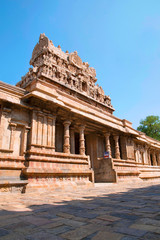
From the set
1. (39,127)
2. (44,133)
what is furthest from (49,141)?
(39,127)

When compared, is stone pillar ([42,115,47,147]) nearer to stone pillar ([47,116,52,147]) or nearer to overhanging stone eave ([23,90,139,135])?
stone pillar ([47,116,52,147])

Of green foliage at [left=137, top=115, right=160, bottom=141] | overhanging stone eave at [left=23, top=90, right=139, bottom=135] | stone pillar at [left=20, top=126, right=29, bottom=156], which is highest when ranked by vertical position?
green foliage at [left=137, top=115, right=160, bottom=141]

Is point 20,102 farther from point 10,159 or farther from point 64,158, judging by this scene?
point 64,158

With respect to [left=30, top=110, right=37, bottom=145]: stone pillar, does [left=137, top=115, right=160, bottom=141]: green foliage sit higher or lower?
higher

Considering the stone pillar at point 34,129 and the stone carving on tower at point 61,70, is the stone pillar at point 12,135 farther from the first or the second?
the stone carving on tower at point 61,70

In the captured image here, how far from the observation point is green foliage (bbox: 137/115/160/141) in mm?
42625

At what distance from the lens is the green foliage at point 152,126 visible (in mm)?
42625

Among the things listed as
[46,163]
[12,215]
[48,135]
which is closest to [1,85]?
[48,135]

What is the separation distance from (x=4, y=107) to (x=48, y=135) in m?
3.31

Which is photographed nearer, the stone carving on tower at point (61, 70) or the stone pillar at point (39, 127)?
the stone pillar at point (39, 127)

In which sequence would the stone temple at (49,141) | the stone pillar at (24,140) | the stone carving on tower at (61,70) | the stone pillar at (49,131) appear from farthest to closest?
the stone carving on tower at (61,70) → the stone pillar at (49,131) → the stone pillar at (24,140) → the stone temple at (49,141)

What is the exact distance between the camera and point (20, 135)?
35.2ft

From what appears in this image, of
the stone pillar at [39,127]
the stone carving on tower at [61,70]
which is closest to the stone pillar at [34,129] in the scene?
the stone pillar at [39,127]

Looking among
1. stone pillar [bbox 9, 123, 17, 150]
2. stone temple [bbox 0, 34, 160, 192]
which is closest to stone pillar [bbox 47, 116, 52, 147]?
stone temple [bbox 0, 34, 160, 192]
